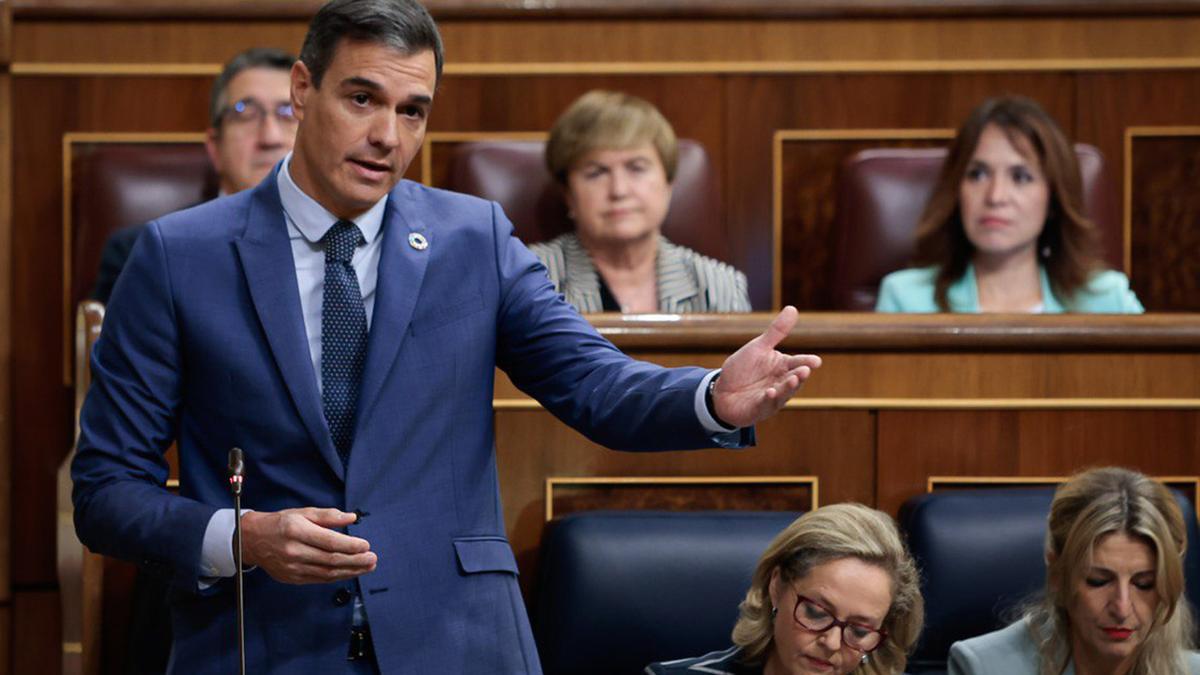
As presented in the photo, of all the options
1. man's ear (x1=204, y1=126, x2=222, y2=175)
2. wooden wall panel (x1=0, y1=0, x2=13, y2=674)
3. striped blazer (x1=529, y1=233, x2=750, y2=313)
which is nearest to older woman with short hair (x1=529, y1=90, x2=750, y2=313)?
striped blazer (x1=529, y1=233, x2=750, y2=313)

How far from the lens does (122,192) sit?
1381mm

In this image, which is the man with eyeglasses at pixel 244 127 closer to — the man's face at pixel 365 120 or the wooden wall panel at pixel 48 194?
the wooden wall panel at pixel 48 194

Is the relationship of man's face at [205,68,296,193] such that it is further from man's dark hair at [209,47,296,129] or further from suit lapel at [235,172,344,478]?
suit lapel at [235,172,344,478]

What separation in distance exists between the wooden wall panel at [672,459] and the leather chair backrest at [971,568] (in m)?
0.07

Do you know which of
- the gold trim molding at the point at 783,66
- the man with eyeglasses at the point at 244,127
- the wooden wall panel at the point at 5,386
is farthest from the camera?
the gold trim molding at the point at 783,66

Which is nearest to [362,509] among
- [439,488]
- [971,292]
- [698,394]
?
[439,488]

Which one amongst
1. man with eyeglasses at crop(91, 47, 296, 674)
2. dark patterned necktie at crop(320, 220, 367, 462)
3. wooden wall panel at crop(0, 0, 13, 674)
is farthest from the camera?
man with eyeglasses at crop(91, 47, 296, 674)

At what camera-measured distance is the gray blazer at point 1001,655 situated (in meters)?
0.90

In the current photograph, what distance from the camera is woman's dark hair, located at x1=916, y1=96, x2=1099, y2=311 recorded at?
1.33 meters

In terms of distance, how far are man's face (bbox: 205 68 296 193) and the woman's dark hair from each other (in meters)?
0.52

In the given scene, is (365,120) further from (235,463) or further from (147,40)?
(147,40)

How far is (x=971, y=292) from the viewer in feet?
4.41

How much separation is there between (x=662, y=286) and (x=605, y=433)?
655 mm

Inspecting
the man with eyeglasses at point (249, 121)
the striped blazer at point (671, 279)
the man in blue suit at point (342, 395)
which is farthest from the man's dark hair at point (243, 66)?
the man in blue suit at point (342, 395)
